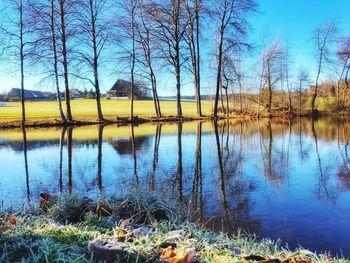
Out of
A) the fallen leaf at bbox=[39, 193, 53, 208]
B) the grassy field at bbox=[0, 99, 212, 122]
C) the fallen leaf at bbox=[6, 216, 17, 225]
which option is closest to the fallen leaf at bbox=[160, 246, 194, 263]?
the fallen leaf at bbox=[6, 216, 17, 225]

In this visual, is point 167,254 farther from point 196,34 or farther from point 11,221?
point 196,34

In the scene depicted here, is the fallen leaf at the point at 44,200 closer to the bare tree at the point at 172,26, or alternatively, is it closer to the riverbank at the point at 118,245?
the riverbank at the point at 118,245

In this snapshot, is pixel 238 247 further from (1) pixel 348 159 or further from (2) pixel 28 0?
(2) pixel 28 0

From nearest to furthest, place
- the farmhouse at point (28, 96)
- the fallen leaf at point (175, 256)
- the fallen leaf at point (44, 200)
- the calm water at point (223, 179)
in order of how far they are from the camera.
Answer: the fallen leaf at point (175, 256)
the calm water at point (223, 179)
the fallen leaf at point (44, 200)
the farmhouse at point (28, 96)

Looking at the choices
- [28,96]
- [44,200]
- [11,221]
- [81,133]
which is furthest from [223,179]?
[28,96]

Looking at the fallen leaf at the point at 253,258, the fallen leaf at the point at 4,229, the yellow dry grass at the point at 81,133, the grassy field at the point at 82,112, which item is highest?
the grassy field at the point at 82,112

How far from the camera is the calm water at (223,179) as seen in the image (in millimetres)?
5512

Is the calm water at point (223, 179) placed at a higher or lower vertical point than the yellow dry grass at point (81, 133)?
lower

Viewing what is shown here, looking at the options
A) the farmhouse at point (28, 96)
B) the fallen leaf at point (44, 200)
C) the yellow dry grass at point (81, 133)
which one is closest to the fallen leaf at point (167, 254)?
the fallen leaf at point (44, 200)

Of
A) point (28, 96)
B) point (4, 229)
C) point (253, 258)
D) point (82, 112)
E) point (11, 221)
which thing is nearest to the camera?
point (253, 258)

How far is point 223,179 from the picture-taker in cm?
868

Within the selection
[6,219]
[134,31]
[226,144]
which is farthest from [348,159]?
[134,31]

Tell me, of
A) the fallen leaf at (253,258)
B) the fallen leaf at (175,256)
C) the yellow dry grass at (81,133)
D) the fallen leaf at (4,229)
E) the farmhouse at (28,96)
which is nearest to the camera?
the fallen leaf at (175,256)

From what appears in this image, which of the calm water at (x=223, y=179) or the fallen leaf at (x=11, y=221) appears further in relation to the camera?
the calm water at (x=223, y=179)
